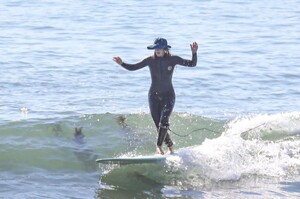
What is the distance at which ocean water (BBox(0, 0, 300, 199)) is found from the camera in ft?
43.6

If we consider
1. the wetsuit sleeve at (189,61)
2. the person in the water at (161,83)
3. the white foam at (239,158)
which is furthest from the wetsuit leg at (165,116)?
the wetsuit sleeve at (189,61)

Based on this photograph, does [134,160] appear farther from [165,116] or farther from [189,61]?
[189,61]

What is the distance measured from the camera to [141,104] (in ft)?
63.5

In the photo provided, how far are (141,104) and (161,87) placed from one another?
581 cm

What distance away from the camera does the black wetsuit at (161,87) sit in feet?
44.0

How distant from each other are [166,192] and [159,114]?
155cm

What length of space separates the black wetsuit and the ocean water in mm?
628

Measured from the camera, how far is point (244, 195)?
496 inches

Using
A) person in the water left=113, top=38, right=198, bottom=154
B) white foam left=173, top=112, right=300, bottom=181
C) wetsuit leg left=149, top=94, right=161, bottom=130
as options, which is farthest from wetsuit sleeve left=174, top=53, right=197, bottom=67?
white foam left=173, top=112, right=300, bottom=181

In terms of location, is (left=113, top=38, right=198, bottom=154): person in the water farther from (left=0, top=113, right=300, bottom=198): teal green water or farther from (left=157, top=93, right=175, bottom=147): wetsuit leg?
(left=0, top=113, right=300, bottom=198): teal green water

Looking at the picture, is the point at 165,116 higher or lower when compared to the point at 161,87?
lower

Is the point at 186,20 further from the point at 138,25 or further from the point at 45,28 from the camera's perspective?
the point at 45,28

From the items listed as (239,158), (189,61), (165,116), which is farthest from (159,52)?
(239,158)

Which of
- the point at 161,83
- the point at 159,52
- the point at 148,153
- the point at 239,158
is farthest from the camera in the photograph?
the point at 148,153
